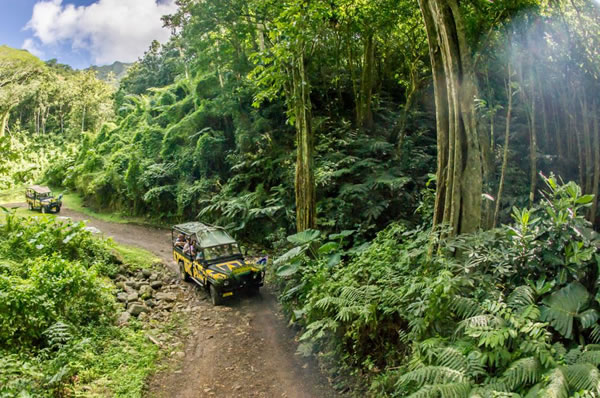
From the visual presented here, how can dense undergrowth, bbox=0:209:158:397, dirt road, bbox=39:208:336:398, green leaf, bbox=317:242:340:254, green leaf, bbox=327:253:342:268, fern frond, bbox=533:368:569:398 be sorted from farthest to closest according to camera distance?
green leaf, bbox=317:242:340:254
green leaf, bbox=327:253:342:268
dirt road, bbox=39:208:336:398
dense undergrowth, bbox=0:209:158:397
fern frond, bbox=533:368:569:398

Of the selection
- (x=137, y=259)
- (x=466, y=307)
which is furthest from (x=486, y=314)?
(x=137, y=259)

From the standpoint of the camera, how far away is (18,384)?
459 centimetres

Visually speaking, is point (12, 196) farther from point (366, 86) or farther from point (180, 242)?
point (366, 86)

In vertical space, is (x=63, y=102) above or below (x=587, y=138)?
above

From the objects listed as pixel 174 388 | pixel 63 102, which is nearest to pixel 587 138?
pixel 174 388

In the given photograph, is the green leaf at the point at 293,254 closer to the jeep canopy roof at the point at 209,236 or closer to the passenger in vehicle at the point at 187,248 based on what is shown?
the jeep canopy roof at the point at 209,236

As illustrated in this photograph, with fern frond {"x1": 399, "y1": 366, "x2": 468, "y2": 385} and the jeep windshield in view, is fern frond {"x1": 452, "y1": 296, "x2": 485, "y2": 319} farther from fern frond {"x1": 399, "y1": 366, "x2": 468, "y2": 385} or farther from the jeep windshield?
the jeep windshield

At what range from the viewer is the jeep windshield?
9.40 meters

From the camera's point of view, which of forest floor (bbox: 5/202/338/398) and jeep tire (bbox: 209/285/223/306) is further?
jeep tire (bbox: 209/285/223/306)

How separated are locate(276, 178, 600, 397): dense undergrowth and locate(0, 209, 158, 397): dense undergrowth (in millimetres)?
3504

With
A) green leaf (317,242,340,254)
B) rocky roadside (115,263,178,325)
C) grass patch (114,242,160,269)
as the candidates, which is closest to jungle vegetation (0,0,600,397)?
green leaf (317,242,340,254)

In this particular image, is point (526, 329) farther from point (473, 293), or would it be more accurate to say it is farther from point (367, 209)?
point (367, 209)

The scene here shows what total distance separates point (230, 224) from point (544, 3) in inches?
442

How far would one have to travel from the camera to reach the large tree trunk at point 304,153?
9742 mm
